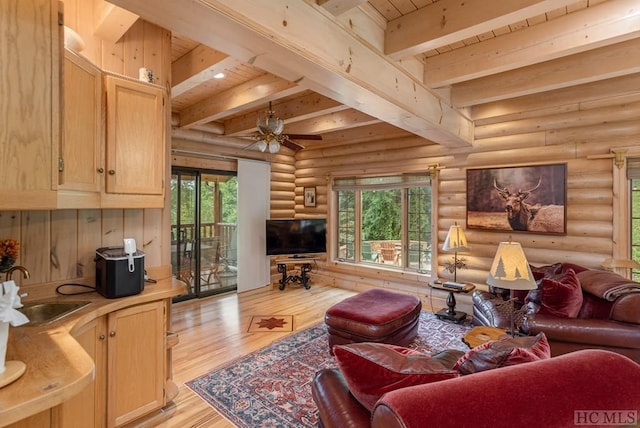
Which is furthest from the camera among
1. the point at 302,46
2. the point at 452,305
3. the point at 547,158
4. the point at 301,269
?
the point at 301,269

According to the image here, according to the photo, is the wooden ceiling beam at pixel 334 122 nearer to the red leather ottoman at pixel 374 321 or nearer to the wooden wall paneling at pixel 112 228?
the red leather ottoman at pixel 374 321

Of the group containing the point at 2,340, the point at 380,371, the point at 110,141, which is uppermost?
the point at 110,141

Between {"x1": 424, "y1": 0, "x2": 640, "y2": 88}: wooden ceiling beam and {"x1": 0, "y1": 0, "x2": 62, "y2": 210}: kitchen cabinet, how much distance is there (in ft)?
9.25

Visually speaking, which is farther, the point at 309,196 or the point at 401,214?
the point at 309,196

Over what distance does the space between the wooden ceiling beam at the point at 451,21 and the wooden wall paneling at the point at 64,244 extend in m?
2.56

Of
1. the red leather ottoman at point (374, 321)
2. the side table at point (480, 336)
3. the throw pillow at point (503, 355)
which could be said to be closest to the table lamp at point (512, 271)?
the side table at point (480, 336)

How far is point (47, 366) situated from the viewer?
1227mm

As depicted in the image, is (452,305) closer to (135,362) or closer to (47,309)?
(135,362)

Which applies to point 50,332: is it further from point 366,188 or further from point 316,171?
point 316,171

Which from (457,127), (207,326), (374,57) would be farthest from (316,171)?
(374,57)

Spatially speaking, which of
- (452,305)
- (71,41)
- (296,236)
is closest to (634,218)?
(452,305)

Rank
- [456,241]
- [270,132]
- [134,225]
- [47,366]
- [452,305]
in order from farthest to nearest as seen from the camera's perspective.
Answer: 1. [452,305]
2. [456,241]
3. [270,132]
4. [134,225]
5. [47,366]

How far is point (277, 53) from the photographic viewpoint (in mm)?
1813

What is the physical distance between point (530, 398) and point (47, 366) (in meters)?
1.67
